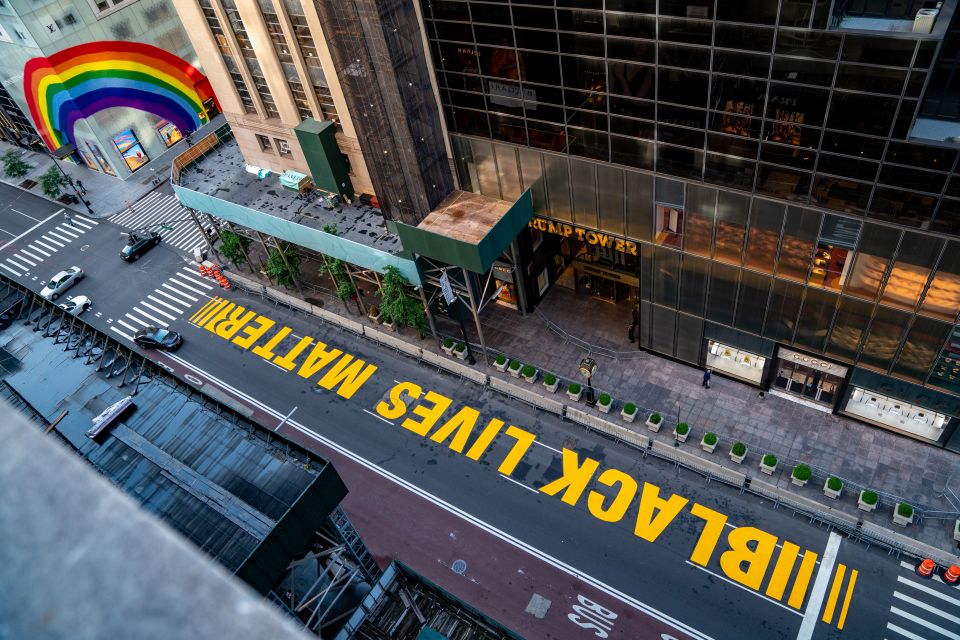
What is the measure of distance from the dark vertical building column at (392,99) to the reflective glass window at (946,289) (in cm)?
2865

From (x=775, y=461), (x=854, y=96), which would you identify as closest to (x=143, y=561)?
(x=854, y=96)

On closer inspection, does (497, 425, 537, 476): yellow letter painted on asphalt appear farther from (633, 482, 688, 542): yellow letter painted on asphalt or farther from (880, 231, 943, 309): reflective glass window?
(880, 231, 943, 309): reflective glass window

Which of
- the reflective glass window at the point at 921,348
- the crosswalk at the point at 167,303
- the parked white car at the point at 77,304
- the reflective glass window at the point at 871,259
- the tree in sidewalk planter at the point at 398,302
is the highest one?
the reflective glass window at the point at 871,259

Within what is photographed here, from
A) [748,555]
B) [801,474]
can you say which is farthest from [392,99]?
[748,555]

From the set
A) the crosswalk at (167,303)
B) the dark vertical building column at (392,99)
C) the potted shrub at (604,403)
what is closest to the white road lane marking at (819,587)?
the potted shrub at (604,403)

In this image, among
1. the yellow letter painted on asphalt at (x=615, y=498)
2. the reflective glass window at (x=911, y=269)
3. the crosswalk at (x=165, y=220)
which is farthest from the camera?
the crosswalk at (x=165, y=220)

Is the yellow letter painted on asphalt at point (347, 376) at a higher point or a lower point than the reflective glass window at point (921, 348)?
lower

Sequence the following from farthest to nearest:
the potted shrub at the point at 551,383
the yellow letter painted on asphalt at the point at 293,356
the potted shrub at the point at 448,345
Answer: the yellow letter painted on asphalt at the point at 293,356 → the potted shrub at the point at 448,345 → the potted shrub at the point at 551,383

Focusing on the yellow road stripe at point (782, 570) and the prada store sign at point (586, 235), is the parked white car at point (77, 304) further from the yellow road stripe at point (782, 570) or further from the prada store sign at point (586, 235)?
the yellow road stripe at point (782, 570)

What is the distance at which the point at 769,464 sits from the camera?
38906 millimetres

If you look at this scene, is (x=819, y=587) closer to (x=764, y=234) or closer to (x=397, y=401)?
(x=764, y=234)

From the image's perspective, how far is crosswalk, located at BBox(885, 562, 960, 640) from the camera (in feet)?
108

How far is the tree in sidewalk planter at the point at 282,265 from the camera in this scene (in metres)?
54.3

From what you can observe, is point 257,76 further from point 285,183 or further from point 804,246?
point 804,246
